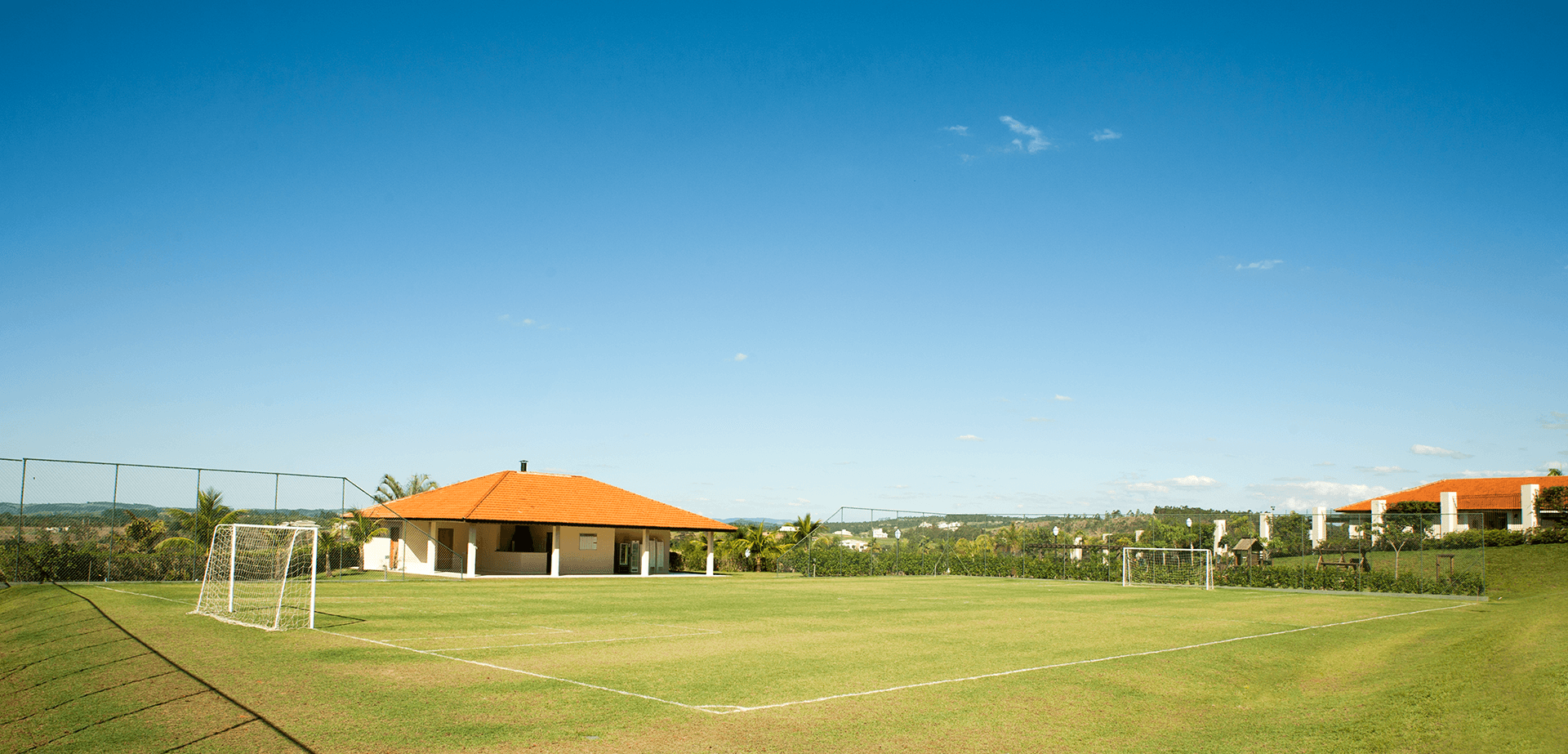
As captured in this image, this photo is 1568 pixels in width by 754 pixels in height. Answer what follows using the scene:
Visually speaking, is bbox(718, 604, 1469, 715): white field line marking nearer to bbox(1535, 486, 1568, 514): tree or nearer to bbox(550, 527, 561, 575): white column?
bbox(550, 527, 561, 575): white column

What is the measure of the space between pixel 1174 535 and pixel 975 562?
360 inches

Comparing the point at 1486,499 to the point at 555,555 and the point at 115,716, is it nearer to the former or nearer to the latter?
the point at 555,555

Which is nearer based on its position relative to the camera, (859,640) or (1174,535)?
(859,640)

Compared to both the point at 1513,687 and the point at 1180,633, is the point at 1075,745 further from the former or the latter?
the point at 1180,633

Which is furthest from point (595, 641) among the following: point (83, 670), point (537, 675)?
point (83, 670)

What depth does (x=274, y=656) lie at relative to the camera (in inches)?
474

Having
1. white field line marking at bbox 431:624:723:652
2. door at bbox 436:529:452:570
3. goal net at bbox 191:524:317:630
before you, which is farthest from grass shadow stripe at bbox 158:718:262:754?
door at bbox 436:529:452:570

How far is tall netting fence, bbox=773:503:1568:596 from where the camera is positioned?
3030cm

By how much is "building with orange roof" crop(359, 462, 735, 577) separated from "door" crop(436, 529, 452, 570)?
0.04m

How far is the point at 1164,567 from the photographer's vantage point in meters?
37.6

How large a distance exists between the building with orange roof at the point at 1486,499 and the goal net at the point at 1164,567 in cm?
1577

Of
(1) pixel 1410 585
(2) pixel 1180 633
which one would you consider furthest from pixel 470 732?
(1) pixel 1410 585

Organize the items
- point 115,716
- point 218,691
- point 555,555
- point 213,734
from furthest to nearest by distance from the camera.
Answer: point 555,555 → point 218,691 → point 115,716 → point 213,734

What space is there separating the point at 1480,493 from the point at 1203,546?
42.8 m
